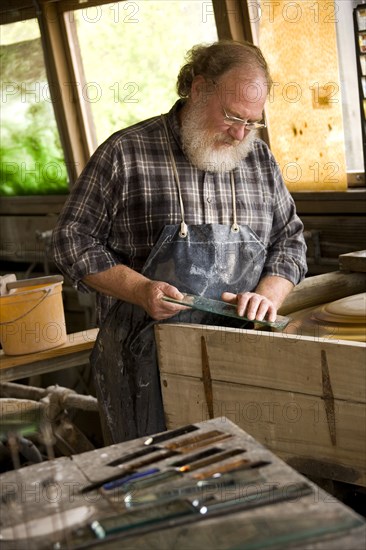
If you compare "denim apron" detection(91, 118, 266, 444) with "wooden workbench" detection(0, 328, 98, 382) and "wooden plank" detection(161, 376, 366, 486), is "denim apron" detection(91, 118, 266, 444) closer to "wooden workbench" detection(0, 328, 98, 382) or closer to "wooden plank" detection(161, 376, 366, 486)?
"wooden plank" detection(161, 376, 366, 486)

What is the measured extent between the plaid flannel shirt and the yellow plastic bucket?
101cm

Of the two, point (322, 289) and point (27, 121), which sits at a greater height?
point (27, 121)

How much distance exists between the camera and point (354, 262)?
11.3 feet

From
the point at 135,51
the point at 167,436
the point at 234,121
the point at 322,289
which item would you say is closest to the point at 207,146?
the point at 234,121

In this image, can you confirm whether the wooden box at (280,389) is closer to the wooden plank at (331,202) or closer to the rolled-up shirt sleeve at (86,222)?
the rolled-up shirt sleeve at (86,222)

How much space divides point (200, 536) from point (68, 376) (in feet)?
16.6

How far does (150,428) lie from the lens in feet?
10.0

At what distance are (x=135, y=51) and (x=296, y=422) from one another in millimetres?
3455

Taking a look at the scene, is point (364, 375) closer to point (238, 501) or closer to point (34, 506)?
point (238, 501)

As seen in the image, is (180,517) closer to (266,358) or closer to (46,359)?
(266,358)

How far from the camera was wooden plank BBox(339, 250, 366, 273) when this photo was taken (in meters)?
3.43

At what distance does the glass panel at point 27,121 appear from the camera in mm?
6055

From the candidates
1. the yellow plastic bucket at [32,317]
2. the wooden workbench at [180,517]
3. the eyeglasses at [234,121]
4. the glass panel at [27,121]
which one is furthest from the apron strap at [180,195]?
the glass panel at [27,121]

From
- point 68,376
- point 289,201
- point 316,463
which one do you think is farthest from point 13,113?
point 316,463
